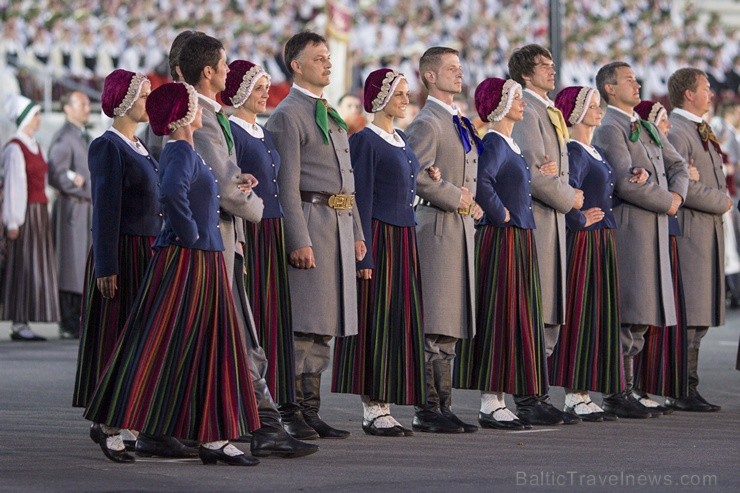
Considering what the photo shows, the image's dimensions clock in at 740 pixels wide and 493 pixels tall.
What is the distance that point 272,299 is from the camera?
6.88 metres

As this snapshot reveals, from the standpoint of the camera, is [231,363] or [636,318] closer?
[231,363]

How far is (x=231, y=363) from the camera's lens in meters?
6.09

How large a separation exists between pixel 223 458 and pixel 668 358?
315cm

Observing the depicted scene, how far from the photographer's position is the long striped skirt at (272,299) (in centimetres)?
687

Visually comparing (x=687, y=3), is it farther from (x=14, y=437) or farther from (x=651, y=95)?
(x=14, y=437)

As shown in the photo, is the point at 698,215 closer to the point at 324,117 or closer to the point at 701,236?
the point at 701,236

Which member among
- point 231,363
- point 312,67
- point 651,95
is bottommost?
point 231,363

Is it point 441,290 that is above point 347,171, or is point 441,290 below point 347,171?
below

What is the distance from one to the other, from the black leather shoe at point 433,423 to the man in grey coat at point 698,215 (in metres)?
1.71

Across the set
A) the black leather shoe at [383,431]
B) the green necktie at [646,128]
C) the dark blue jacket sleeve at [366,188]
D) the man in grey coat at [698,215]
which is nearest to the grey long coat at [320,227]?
the dark blue jacket sleeve at [366,188]

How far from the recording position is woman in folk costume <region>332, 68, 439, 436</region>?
726 cm

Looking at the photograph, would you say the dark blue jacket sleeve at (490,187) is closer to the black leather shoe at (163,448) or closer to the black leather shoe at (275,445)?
the black leather shoe at (275,445)

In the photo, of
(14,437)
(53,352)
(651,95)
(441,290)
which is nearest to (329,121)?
(441,290)

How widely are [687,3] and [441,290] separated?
96.0 feet
